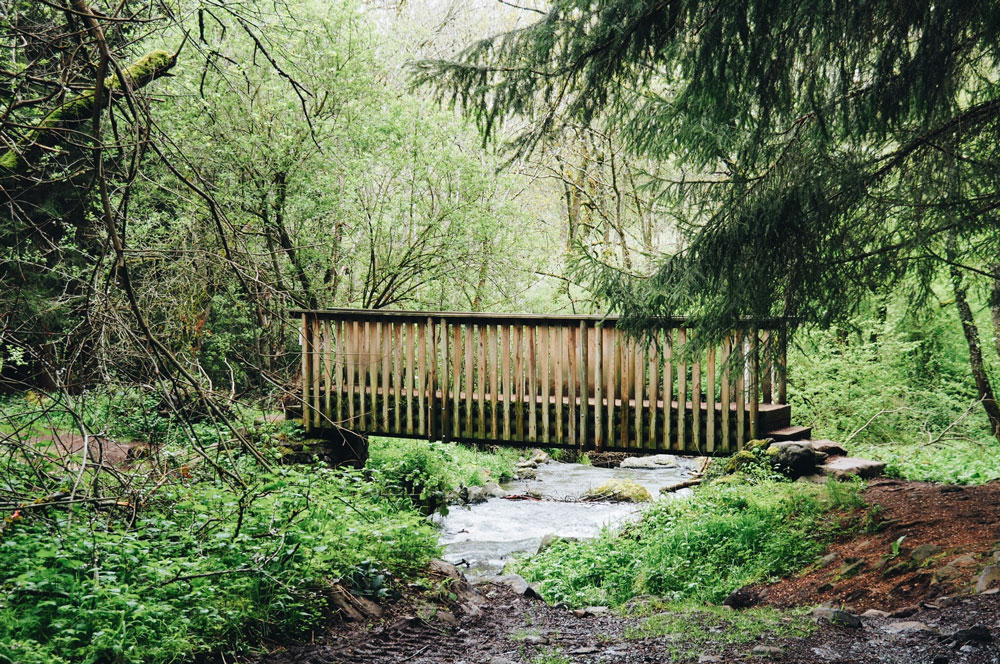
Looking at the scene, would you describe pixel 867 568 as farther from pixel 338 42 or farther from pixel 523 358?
pixel 338 42

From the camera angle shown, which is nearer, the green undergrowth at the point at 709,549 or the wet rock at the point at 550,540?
the green undergrowth at the point at 709,549

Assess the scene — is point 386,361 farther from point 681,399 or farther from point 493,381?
point 681,399

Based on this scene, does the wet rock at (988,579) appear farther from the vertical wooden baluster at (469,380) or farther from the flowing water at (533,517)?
the vertical wooden baluster at (469,380)

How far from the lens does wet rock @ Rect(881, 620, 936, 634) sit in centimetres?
394

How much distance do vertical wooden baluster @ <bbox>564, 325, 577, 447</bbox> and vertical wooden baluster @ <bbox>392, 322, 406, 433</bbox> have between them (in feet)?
6.80

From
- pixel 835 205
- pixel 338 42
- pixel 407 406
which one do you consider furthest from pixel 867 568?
pixel 338 42

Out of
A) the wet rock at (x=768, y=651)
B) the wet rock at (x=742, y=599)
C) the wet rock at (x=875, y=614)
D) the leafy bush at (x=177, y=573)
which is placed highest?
the leafy bush at (x=177, y=573)

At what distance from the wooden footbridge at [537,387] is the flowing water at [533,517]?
4.11 feet

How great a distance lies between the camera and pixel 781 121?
491cm

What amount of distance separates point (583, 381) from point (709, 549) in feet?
7.25

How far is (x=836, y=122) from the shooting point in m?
4.73

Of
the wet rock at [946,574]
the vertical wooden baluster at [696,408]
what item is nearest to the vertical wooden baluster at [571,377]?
the vertical wooden baluster at [696,408]

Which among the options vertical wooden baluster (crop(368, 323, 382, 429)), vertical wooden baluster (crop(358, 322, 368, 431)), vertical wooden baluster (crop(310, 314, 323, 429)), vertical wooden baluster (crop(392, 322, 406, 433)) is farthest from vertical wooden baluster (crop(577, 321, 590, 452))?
vertical wooden baluster (crop(310, 314, 323, 429))

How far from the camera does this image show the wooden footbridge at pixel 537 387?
7.58m
